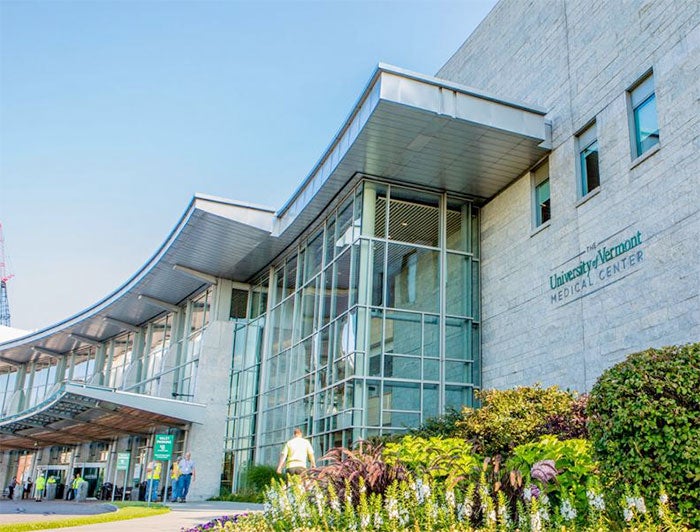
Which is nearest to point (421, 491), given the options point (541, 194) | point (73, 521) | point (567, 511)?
point (567, 511)

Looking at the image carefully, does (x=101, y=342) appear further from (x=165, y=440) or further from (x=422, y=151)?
(x=422, y=151)

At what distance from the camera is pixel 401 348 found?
53.1 ft

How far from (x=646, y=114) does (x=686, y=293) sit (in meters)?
3.45

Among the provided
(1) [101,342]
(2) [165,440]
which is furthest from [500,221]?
(1) [101,342]

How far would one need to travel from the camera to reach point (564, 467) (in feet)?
20.8

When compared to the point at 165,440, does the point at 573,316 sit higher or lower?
higher

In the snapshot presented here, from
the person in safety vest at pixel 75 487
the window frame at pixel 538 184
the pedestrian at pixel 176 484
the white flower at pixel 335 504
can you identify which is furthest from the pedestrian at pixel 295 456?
the person in safety vest at pixel 75 487

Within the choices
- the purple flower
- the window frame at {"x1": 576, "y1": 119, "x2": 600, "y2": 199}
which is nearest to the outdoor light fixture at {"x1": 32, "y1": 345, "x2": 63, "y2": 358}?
the window frame at {"x1": 576, "y1": 119, "x2": 600, "y2": 199}

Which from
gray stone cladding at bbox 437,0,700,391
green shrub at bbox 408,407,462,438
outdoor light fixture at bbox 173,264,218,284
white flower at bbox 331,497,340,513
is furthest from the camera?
outdoor light fixture at bbox 173,264,218,284

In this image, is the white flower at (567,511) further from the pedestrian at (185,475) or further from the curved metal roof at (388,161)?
the pedestrian at (185,475)

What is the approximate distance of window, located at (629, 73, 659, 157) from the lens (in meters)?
12.3

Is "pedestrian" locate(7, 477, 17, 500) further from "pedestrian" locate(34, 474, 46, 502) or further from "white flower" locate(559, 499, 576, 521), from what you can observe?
"white flower" locate(559, 499, 576, 521)

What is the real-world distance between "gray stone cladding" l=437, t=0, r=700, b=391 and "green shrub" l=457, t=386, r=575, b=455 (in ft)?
5.07

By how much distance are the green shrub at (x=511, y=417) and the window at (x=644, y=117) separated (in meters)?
4.50
